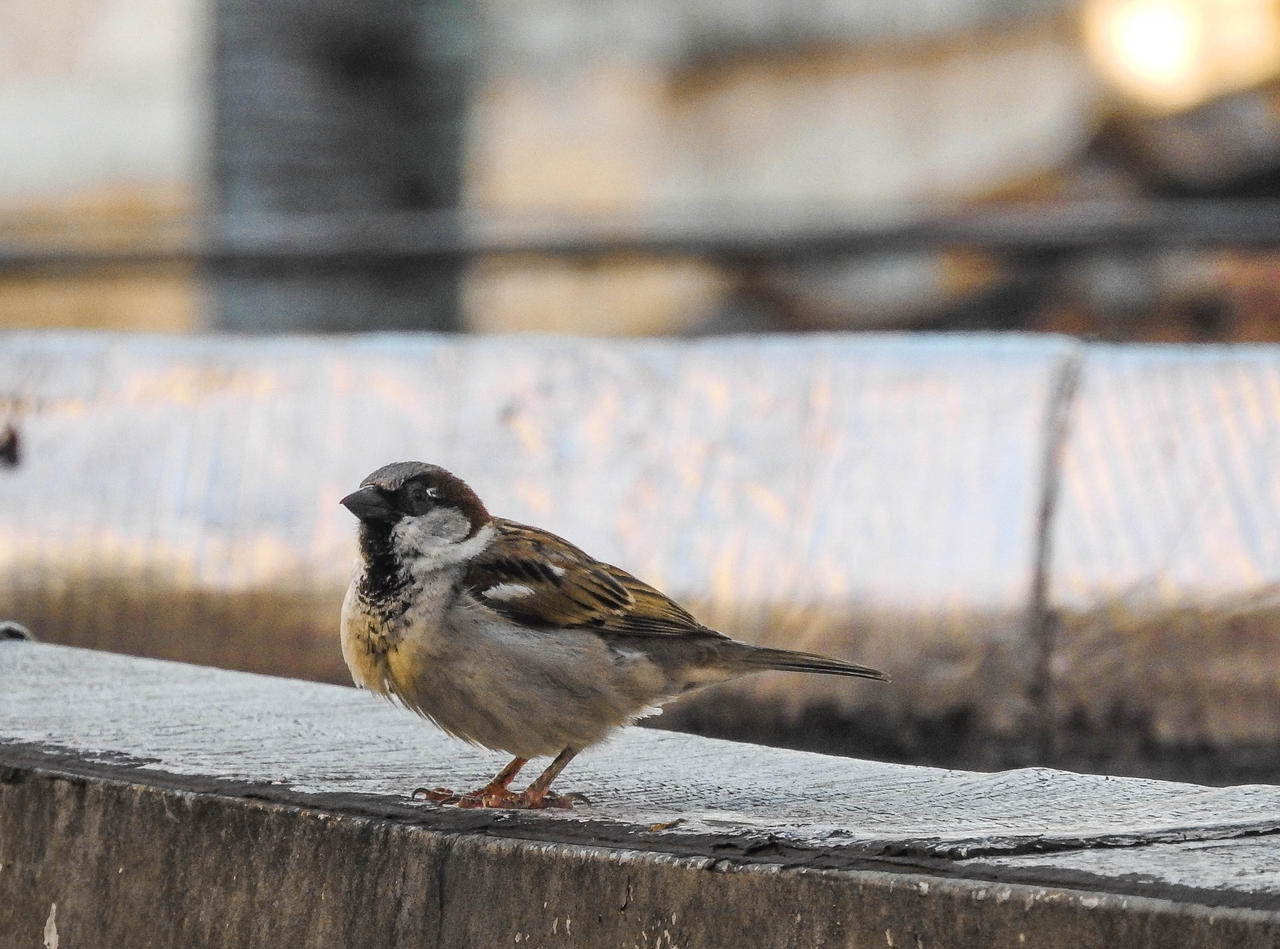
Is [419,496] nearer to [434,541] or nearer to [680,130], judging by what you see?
[434,541]

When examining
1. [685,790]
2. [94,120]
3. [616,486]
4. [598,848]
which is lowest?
[598,848]

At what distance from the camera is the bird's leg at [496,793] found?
3.00 metres

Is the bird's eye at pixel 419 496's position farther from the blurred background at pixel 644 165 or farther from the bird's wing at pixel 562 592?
the blurred background at pixel 644 165

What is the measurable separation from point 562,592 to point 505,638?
0.57 ft

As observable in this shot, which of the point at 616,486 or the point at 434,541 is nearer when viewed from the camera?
the point at 434,541

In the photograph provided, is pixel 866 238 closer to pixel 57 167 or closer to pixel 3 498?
pixel 3 498

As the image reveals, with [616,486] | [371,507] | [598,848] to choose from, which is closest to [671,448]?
[616,486]

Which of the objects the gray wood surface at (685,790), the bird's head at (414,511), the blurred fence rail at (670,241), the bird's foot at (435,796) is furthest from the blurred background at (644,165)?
the bird's foot at (435,796)

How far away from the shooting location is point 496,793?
10.1ft

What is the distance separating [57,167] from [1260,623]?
18183mm

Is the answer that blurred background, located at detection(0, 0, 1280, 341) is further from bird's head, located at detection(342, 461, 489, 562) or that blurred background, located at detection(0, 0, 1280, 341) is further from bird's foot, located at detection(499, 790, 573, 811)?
bird's foot, located at detection(499, 790, 573, 811)

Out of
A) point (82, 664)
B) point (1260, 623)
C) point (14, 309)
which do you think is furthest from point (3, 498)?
point (14, 309)

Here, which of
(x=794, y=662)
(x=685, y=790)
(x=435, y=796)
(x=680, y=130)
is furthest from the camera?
(x=680, y=130)

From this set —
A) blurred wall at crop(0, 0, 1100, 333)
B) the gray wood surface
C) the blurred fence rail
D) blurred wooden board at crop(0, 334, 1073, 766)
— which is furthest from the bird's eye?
blurred wall at crop(0, 0, 1100, 333)
